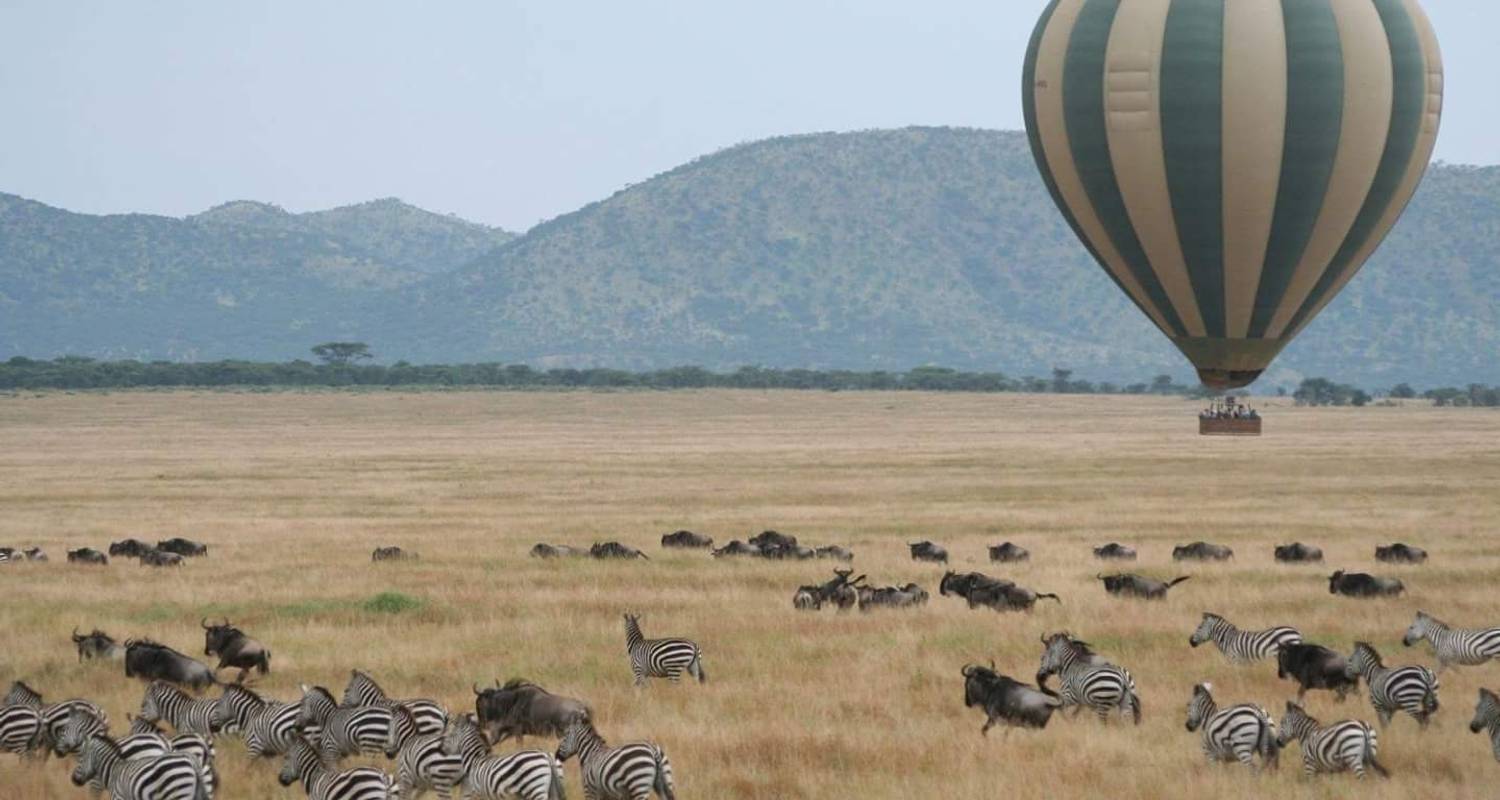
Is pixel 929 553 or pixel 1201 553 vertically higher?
pixel 1201 553

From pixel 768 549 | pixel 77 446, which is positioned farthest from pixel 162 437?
pixel 768 549

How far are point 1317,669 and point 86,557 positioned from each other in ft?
77.1

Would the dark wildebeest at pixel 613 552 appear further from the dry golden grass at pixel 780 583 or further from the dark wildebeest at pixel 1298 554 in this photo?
the dark wildebeest at pixel 1298 554

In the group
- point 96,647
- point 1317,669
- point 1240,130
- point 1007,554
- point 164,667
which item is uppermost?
point 1240,130

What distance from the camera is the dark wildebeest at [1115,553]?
115 ft

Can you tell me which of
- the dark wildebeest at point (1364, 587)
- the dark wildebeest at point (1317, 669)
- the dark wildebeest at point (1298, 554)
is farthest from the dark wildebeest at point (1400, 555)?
the dark wildebeest at point (1317, 669)

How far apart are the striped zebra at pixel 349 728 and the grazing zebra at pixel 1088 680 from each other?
6960 mm

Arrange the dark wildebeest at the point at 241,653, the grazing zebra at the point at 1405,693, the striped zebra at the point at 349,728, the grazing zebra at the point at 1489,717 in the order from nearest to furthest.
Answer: the striped zebra at the point at 349,728, the grazing zebra at the point at 1489,717, the grazing zebra at the point at 1405,693, the dark wildebeest at the point at 241,653

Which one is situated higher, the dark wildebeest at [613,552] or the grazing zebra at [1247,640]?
the grazing zebra at [1247,640]

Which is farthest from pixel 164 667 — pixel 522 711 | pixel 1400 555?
pixel 1400 555

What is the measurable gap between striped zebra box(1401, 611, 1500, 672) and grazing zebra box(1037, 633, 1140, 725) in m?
4.75

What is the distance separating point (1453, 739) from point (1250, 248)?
22.4 metres

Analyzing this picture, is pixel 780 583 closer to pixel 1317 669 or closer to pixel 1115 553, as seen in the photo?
pixel 1115 553

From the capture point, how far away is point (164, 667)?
21.0 m
